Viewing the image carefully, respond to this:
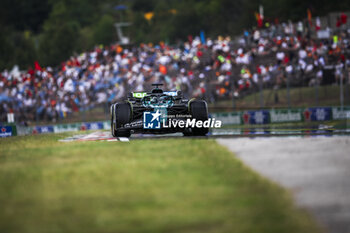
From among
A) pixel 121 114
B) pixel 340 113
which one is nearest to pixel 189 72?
pixel 340 113

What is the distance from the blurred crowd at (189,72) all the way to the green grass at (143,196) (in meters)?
18.5

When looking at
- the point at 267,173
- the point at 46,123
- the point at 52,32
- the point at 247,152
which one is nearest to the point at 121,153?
the point at 247,152

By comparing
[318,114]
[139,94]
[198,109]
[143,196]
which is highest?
[139,94]

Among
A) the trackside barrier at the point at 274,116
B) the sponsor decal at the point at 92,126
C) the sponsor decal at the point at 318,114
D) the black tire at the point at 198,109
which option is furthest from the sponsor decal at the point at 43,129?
the black tire at the point at 198,109

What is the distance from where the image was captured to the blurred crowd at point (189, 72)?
30.6 meters

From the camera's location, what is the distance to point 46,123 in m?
34.8

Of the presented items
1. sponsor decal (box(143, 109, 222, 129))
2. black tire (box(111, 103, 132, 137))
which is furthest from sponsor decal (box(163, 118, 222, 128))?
black tire (box(111, 103, 132, 137))

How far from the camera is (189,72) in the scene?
33625 mm

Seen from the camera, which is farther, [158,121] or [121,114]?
[121,114]

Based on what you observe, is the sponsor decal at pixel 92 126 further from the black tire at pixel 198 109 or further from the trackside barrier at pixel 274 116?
the black tire at pixel 198 109

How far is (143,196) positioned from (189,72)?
25.8 metres

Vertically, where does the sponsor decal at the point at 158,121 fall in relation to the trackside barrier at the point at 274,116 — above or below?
above

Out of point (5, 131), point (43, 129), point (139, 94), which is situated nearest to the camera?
point (139, 94)

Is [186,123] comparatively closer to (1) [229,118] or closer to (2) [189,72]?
(1) [229,118]
